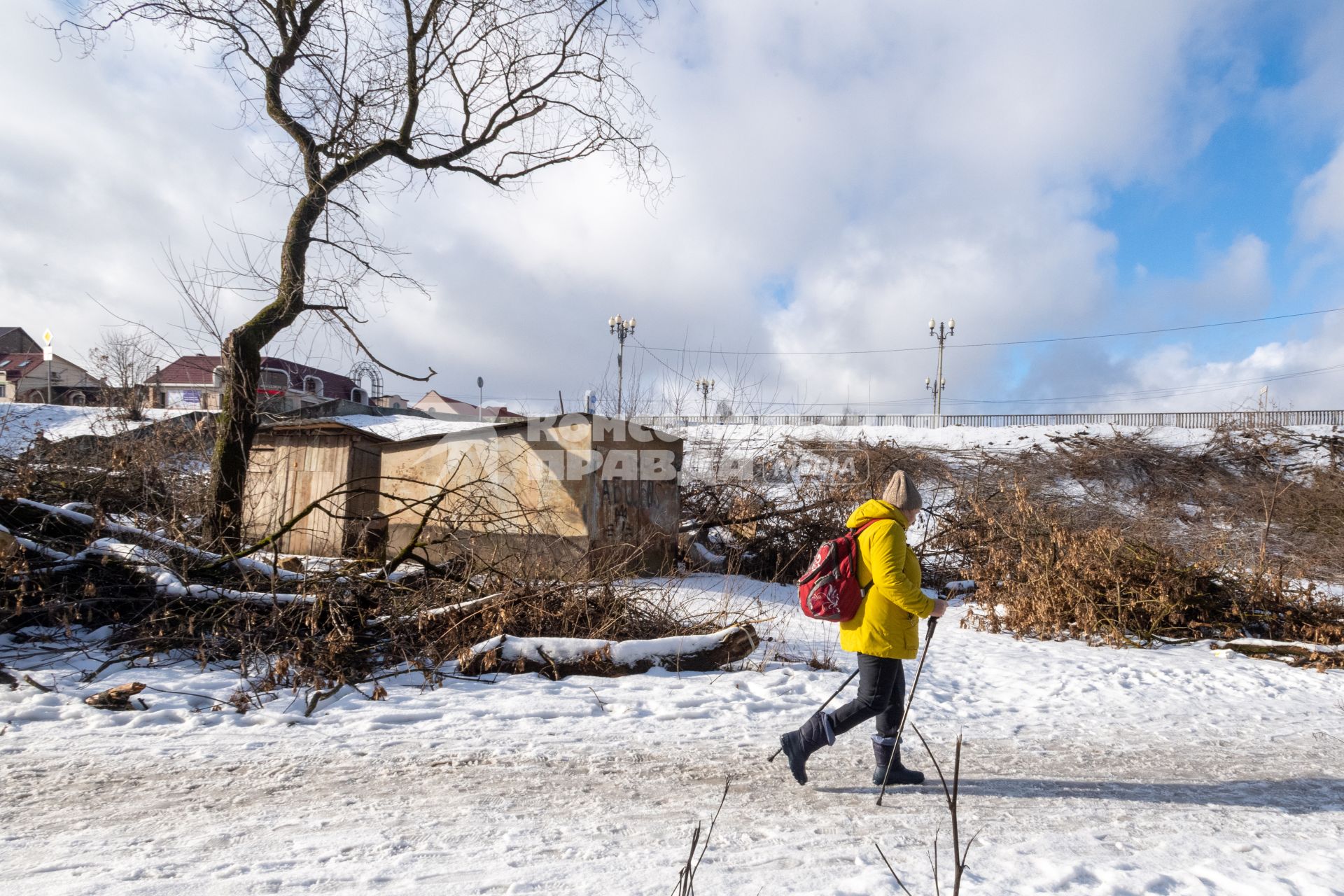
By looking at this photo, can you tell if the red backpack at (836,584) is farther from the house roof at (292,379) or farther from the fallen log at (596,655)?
the house roof at (292,379)

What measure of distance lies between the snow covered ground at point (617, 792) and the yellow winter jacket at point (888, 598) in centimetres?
78

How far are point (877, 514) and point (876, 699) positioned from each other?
3.14 feet

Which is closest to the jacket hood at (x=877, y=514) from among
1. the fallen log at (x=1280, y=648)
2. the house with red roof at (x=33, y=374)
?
the fallen log at (x=1280, y=648)

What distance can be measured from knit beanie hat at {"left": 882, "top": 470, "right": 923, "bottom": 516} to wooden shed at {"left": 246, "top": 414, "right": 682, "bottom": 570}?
19.0 feet

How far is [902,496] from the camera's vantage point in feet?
13.1

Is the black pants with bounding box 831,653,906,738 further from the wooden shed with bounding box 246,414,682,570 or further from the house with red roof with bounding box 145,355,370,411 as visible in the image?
the house with red roof with bounding box 145,355,370,411

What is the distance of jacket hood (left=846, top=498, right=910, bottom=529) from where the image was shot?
3.91 metres

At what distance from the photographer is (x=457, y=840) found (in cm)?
312

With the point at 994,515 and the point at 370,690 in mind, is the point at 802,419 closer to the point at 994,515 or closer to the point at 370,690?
the point at 994,515

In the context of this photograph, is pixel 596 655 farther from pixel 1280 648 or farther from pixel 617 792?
pixel 1280 648

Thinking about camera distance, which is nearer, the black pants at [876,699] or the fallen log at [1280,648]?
the black pants at [876,699]

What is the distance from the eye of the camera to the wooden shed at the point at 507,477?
10375mm

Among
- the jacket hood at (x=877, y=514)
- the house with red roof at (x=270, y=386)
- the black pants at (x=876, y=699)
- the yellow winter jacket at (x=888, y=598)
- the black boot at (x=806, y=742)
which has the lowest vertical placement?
the black boot at (x=806, y=742)

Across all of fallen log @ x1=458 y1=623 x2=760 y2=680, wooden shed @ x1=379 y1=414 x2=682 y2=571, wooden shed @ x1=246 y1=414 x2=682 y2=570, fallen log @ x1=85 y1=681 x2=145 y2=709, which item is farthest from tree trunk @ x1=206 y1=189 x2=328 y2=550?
fallen log @ x1=458 y1=623 x2=760 y2=680
